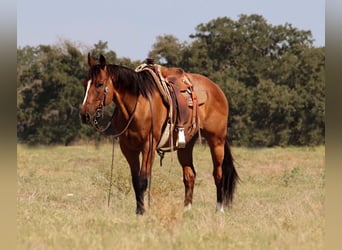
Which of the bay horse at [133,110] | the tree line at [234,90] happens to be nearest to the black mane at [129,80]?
the bay horse at [133,110]

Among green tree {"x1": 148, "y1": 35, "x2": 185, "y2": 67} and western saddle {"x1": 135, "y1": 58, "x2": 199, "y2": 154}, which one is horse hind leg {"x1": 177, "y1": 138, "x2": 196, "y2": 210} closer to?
western saddle {"x1": 135, "y1": 58, "x2": 199, "y2": 154}

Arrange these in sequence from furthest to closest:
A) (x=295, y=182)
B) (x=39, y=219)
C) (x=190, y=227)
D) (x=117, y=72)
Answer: (x=295, y=182) < (x=117, y=72) < (x=39, y=219) < (x=190, y=227)

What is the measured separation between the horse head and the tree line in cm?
2446

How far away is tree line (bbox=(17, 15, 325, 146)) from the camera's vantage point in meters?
32.2

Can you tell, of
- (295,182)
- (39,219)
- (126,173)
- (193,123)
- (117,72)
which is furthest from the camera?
(295,182)

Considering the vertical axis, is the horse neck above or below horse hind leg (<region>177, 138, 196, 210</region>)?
above

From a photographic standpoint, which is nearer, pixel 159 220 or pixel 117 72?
pixel 159 220

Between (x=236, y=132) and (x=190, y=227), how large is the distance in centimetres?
2698

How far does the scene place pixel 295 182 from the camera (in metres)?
12.8

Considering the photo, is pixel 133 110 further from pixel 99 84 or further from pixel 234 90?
pixel 234 90

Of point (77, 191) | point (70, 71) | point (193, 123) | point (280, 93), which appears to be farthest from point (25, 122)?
point (193, 123)

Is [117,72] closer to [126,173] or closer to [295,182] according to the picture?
[126,173]

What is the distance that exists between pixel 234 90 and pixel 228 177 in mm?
24347

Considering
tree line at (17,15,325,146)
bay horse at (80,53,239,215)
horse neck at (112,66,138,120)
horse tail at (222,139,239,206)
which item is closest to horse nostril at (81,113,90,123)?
bay horse at (80,53,239,215)
